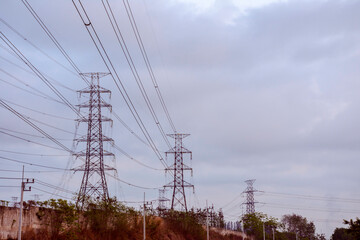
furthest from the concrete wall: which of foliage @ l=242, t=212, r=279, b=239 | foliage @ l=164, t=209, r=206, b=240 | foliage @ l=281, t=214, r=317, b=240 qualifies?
foliage @ l=281, t=214, r=317, b=240

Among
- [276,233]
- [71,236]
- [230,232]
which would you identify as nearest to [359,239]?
[71,236]

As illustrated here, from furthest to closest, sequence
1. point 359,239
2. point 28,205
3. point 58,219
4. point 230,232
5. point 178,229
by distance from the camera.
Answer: point 230,232 < point 178,229 < point 359,239 < point 58,219 < point 28,205

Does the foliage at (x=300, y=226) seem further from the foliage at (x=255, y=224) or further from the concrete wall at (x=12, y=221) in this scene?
the concrete wall at (x=12, y=221)

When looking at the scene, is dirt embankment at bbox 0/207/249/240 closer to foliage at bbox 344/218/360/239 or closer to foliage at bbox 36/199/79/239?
foliage at bbox 36/199/79/239

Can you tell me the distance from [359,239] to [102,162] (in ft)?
Answer: 98.7

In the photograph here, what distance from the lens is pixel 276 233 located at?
122 m

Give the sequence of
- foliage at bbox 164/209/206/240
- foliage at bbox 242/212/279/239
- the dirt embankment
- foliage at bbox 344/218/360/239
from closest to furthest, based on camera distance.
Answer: the dirt embankment → foliage at bbox 344/218/360/239 → foliage at bbox 164/209/206/240 → foliage at bbox 242/212/279/239

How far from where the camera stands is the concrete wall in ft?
104

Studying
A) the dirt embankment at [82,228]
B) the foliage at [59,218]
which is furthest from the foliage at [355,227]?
the foliage at [59,218]

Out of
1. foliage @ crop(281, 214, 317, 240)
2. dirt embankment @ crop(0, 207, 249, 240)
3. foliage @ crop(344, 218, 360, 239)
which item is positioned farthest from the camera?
foliage @ crop(281, 214, 317, 240)

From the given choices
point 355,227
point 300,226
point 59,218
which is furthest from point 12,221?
point 300,226

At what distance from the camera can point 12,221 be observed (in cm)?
3256

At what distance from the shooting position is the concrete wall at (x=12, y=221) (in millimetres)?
31641

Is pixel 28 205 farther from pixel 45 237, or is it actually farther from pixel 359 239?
pixel 359 239
